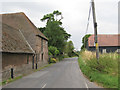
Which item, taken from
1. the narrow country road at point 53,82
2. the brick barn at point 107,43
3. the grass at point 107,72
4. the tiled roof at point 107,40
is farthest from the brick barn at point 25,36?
the tiled roof at point 107,40

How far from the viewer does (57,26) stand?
37969 mm

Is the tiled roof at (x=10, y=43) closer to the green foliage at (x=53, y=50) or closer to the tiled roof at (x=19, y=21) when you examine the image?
the tiled roof at (x=19, y=21)

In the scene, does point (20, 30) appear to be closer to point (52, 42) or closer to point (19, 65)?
point (19, 65)

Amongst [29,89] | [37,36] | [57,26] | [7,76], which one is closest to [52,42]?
[57,26]

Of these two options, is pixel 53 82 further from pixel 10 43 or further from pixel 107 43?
pixel 107 43

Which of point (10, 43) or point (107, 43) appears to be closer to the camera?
point (10, 43)

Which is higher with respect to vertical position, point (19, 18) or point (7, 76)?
point (19, 18)

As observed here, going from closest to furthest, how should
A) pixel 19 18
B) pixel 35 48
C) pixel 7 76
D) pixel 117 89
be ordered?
pixel 117 89, pixel 7 76, pixel 35 48, pixel 19 18

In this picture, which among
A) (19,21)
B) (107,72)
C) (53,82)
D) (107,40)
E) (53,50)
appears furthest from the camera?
(107,40)

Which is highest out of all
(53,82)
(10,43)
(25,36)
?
(25,36)

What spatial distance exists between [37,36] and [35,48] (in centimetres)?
233

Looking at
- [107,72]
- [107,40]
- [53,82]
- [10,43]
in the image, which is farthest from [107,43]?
[53,82]

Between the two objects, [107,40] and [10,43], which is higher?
[107,40]

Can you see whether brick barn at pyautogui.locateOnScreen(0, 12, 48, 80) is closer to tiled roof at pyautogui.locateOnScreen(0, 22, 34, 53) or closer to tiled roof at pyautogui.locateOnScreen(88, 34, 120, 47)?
tiled roof at pyautogui.locateOnScreen(0, 22, 34, 53)
